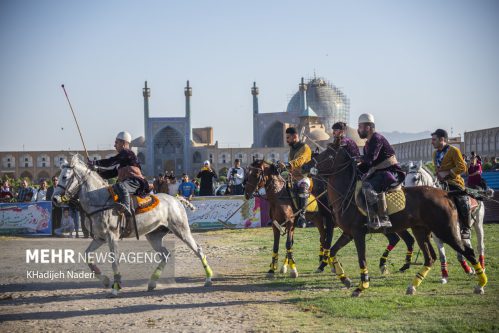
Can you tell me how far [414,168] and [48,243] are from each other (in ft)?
37.1

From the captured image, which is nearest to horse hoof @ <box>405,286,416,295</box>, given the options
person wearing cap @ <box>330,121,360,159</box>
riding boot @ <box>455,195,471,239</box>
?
riding boot @ <box>455,195,471,239</box>

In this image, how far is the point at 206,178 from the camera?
24.0m

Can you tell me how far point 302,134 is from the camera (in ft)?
342

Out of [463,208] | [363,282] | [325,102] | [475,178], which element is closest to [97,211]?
[363,282]

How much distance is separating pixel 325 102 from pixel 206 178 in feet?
325

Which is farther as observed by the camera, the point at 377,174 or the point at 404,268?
the point at 404,268

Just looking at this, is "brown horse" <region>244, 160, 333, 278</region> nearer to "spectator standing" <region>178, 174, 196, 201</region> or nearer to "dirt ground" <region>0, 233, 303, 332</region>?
"dirt ground" <region>0, 233, 303, 332</region>

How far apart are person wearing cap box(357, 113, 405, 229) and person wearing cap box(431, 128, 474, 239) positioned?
117cm

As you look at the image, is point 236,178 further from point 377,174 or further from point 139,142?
point 139,142

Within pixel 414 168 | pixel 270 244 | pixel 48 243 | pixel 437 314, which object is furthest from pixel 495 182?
pixel 437 314

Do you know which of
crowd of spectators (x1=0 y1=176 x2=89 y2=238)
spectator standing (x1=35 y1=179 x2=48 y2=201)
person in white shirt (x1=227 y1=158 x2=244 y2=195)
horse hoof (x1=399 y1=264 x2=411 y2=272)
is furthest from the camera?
spectator standing (x1=35 y1=179 x2=48 y2=201)

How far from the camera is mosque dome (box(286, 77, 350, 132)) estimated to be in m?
120

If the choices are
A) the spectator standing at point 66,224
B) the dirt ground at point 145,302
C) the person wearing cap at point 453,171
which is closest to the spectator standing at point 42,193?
the spectator standing at point 66,224

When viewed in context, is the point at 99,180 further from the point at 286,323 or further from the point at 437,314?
the point at 437,314
